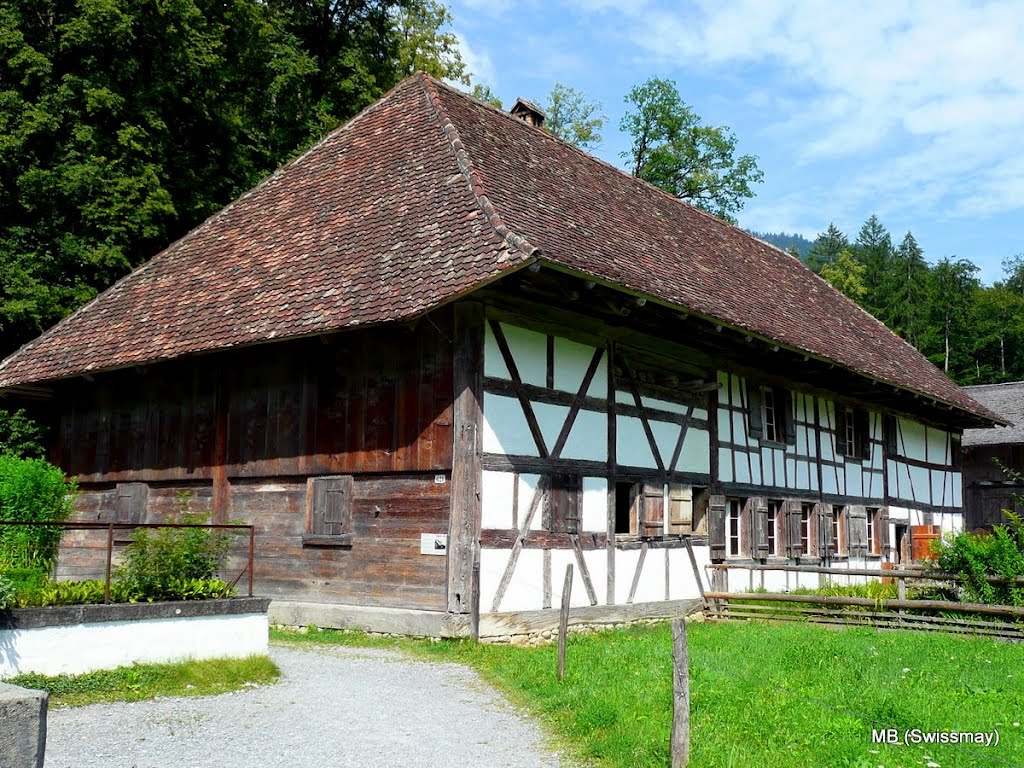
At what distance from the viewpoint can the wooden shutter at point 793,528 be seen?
18828 millimetres

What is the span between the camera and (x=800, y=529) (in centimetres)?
1919

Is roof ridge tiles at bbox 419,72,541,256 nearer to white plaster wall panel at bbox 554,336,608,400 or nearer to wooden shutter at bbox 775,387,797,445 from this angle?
white plaster wall panel at bbox 554,336,608,400

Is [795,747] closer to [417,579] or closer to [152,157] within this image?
[417,579]

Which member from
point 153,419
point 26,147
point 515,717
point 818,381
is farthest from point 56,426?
point 818,381

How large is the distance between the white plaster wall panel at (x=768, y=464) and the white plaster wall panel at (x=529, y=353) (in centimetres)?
644

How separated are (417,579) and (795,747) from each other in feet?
20.9

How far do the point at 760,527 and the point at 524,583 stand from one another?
6639 mm

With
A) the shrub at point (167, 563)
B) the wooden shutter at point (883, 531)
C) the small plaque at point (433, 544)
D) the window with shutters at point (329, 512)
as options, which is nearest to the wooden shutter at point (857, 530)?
the wooden shutter at point (883, 531)

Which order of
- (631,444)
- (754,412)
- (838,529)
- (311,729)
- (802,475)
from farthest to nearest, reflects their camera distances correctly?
(838,529)
(802,475)
(754,412)
(631,444)
(311,729)

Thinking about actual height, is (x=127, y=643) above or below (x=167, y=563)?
below

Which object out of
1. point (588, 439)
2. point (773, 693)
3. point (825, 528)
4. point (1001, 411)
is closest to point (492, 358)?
point (588, 439)

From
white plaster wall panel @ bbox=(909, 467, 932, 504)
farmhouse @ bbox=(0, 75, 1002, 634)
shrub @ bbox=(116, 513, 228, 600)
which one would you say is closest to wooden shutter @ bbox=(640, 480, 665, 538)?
farmhouse @ bbox=(0, 75, 1002, 634)

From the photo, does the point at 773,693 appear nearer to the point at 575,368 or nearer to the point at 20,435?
the point at 575,368

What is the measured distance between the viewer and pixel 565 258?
466 inches
